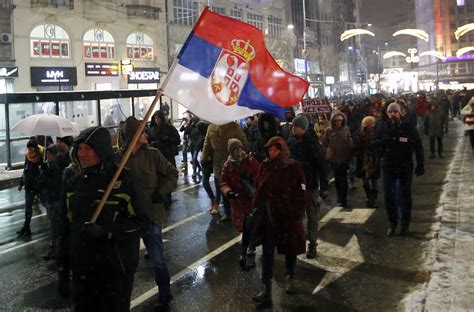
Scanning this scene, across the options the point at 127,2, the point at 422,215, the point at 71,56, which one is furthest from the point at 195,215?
the point at 127,2

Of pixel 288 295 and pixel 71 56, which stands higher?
pixel 71 56

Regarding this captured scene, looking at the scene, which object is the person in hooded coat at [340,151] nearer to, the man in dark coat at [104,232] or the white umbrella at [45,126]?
the white umbrella at [45,126]

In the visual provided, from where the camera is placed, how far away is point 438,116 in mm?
15461

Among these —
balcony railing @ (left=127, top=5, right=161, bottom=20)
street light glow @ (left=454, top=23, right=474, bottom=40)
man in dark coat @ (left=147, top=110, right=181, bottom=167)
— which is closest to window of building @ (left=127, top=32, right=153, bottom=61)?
balcony railing @ (left=127, top=5, right=161, bottom=20)

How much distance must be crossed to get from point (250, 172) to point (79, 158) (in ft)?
12.3

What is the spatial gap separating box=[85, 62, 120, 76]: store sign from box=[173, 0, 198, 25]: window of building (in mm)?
9601

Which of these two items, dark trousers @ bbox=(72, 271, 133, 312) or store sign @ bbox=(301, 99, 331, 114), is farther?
store sign @ bbox=(301, 99, 331, 114)

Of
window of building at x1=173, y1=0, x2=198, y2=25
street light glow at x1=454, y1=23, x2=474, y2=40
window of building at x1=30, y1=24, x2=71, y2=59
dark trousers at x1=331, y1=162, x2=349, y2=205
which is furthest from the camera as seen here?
window of building at x1=173, y1=0, x2=198, y2=25

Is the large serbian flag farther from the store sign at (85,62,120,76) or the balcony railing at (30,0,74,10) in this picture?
the store sign at (85,62,120,76)

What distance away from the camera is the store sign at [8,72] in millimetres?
27266

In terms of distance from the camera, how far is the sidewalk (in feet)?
15.9

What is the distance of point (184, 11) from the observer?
140ft

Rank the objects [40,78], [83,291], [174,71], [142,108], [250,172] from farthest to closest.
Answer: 1. [40,78]
2. [142,108]
3. [250,172]
4. [174,71]
5. [83,291]

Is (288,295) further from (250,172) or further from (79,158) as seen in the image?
(79,158)
